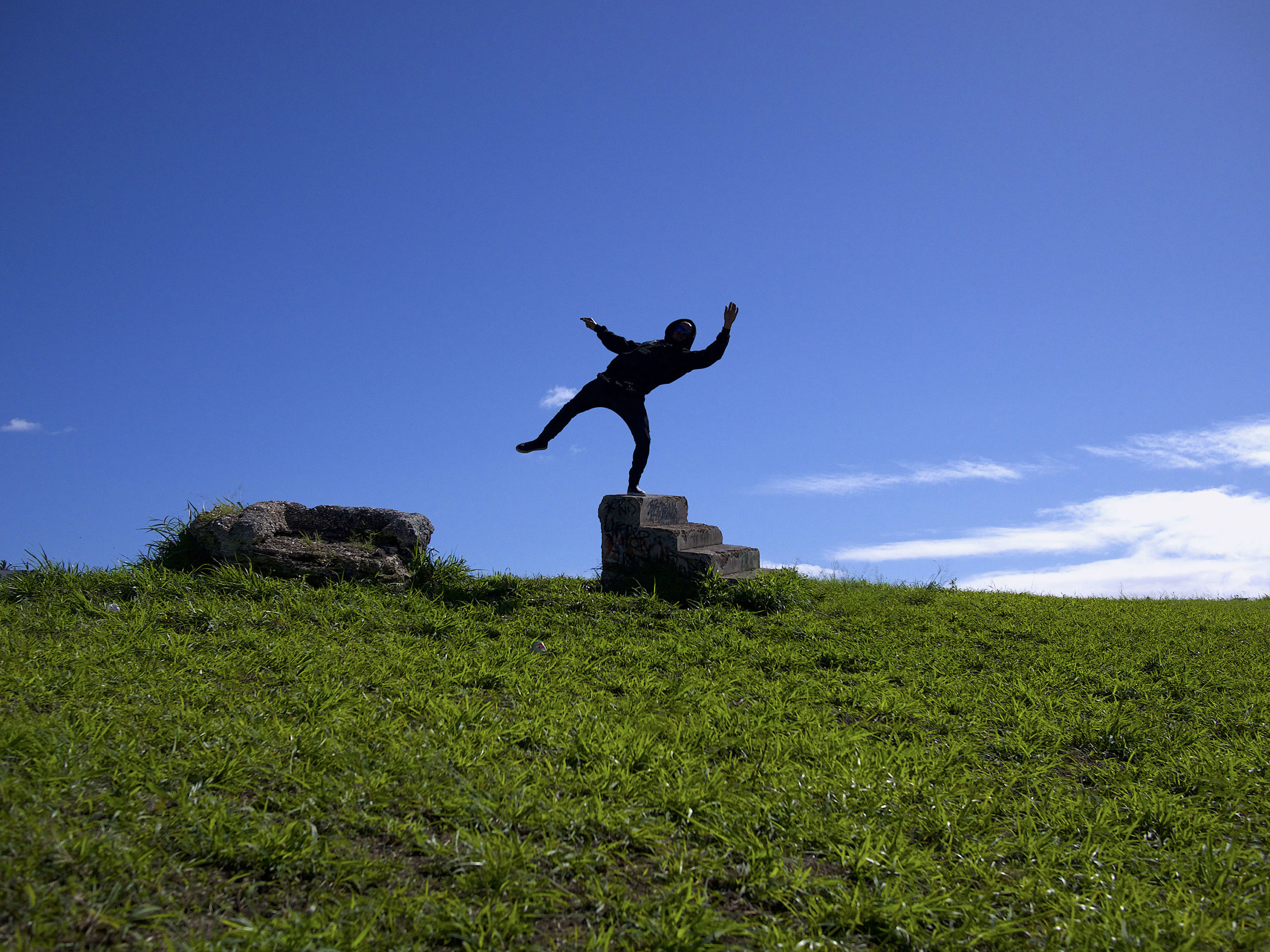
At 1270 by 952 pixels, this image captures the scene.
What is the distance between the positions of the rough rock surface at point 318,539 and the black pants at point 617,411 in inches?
78.2

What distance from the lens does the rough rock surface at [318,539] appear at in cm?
693

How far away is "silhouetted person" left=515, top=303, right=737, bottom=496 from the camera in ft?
28.8

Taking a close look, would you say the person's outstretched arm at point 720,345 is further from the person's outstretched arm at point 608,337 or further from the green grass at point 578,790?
the green grass at point 578,790

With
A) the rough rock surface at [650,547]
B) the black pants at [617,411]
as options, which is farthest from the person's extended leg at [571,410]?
the rough rock surface at [650,547]

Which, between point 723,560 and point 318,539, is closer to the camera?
point 318,539

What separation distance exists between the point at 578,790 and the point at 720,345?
20.5ft

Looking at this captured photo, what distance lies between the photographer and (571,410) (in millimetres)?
8938

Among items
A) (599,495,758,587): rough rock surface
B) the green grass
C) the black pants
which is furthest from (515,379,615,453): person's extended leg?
the green grass

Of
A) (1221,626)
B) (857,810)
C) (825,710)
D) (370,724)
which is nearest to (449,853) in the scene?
(370,724)

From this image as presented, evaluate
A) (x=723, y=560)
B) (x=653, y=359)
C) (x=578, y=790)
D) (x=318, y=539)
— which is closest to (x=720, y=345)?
(x=653, y=359)

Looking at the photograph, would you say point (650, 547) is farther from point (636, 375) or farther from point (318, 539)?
point (318, 539)

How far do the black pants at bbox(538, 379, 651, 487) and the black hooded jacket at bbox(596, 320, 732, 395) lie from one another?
0.43 feet

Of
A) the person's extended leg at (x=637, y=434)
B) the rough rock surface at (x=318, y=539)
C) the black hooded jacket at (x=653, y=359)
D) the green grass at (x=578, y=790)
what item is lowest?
the green grass at (x=578, y=790)

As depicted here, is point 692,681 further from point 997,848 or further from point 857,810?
point 997,848
